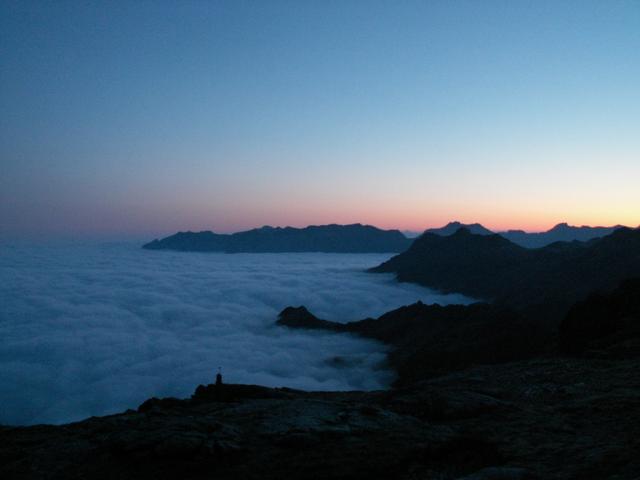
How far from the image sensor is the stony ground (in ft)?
26.5

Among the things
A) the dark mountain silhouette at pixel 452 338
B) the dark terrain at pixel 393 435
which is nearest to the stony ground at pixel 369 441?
the dark terrain at pixel 393 435

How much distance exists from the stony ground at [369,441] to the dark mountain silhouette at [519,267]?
4217cm

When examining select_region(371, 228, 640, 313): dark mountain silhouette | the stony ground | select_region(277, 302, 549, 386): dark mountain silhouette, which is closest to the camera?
the stony ground

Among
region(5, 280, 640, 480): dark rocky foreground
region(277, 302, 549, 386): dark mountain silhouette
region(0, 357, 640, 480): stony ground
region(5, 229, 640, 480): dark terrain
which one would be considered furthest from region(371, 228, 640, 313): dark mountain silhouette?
region(0, 357, 640, 480): stony ground

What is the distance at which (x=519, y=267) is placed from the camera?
108 meters

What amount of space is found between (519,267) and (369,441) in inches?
4371

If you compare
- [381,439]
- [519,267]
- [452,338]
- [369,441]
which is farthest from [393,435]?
[519,267]

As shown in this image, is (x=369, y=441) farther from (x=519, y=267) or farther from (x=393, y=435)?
(x=519, y=267)

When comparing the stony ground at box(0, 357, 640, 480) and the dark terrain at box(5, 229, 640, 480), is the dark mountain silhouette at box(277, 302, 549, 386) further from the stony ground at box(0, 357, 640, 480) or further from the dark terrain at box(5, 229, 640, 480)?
the stony ground at box(0, 357, 640, 480)

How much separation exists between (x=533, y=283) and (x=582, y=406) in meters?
85.5

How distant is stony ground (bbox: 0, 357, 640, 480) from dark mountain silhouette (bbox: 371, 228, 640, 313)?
42175 millimetres

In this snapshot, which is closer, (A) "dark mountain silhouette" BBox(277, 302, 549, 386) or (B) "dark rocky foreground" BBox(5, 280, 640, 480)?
(B) "dark rocky foreground" BBox(5, 280, 640, 480)

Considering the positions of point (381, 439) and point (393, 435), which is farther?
point (393, 435)

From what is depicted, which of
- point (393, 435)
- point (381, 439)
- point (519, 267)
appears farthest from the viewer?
point (519, 267)
